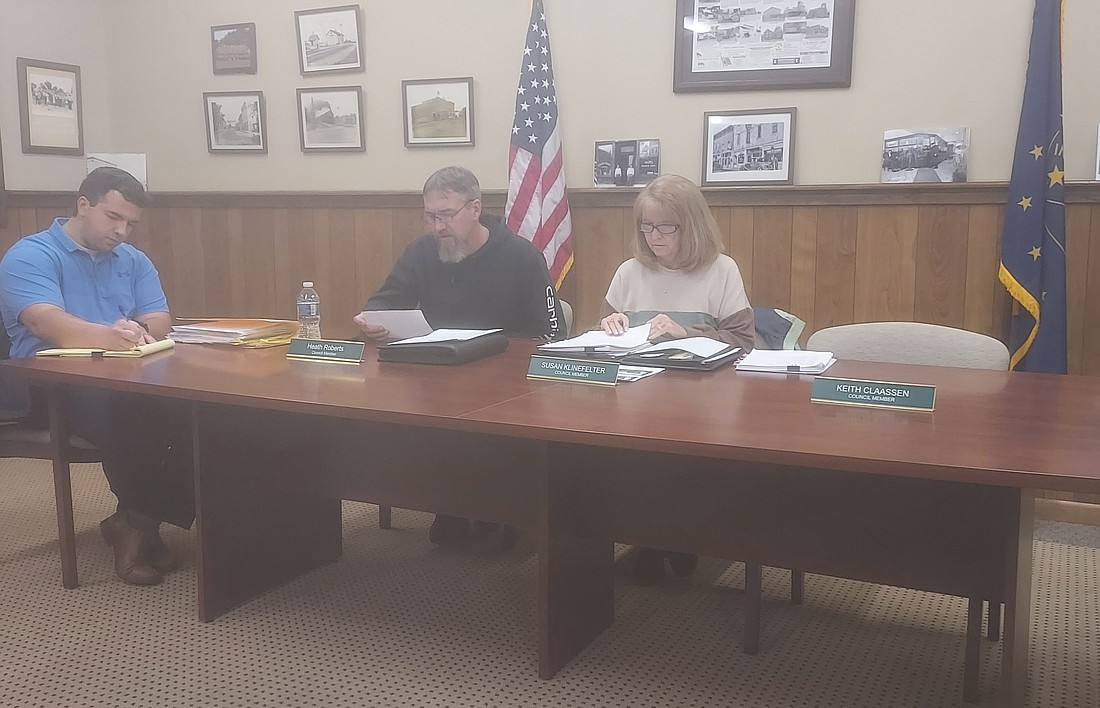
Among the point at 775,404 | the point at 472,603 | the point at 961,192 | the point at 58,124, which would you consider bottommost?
the point at 472,603

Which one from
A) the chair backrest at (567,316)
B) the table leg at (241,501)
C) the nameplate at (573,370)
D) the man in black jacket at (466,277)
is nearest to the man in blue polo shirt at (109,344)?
the table leg at (241,501)

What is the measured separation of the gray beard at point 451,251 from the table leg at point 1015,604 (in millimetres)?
1895

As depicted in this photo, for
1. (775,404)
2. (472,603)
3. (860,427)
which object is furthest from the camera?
(472,603)

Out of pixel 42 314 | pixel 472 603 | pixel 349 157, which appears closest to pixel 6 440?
pixel 42 314

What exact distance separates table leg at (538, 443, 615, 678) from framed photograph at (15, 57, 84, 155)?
3480mm

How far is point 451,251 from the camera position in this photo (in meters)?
2.96

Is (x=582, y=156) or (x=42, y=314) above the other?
(x=582, y=156)

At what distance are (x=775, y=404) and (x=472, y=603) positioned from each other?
1040mm

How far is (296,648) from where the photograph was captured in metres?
2.10

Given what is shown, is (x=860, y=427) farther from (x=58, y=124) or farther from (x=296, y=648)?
(x=58, y=124)

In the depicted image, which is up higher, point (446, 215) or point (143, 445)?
point (446, 215)

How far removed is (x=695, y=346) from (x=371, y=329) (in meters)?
0.93

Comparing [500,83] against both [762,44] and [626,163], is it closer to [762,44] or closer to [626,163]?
[626,163]

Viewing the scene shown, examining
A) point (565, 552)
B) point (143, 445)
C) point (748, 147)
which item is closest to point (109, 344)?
point (143, 445)
